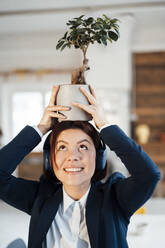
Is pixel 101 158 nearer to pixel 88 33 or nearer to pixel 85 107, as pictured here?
pixel 85 107

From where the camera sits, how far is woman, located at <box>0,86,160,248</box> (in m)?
1.05

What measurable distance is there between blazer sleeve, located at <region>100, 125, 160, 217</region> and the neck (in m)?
0.17

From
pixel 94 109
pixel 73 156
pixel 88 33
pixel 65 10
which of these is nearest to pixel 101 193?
pixel 73 156

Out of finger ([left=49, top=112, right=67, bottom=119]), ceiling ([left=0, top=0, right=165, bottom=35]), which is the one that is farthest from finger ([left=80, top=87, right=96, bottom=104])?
ceiling ([left=0, top=0, right=165, bottom=35])

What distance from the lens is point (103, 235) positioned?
1.07 m

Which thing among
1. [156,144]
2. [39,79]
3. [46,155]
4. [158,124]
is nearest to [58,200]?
[46,155]

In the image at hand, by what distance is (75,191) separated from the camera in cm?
116

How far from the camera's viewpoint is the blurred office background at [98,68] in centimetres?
484

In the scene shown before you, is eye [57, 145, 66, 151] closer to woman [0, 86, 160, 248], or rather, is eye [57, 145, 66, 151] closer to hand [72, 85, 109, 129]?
woman [0, 86, 160, 248]

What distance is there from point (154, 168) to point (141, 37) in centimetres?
498

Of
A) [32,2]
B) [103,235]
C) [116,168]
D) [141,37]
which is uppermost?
[32,2]

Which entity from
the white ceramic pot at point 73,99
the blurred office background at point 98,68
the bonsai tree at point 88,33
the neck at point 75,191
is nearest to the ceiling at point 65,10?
the blurred office background at point 98,68

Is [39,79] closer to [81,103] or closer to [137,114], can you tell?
[137,114]

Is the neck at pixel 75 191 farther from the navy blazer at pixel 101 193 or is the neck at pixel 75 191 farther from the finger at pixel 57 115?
the finger at pixel 57 115
